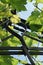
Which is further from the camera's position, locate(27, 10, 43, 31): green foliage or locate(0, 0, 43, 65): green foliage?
locate(27, 10, 43, 31): green foliage

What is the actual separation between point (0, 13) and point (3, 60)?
0.43 meters

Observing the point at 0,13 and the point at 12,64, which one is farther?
the point at 12,64

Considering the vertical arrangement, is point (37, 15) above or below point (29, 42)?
above

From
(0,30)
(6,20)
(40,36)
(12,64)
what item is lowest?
(12,64)

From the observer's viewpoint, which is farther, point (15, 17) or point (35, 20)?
point (35, 20)

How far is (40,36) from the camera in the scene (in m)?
1.48

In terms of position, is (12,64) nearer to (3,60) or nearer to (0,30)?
(3,60)

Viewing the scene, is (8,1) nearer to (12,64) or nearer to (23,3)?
(23,3)

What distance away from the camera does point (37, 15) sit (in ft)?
4.53

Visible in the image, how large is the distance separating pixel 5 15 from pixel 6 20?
50mm

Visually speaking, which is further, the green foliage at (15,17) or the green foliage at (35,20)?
the green foliage at (35,20)

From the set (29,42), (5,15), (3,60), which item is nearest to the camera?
(5,15)

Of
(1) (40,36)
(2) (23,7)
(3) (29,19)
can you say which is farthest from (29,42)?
(2) (23,7)

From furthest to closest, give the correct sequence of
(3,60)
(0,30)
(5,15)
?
(3,60), (0,30), (5,15)
